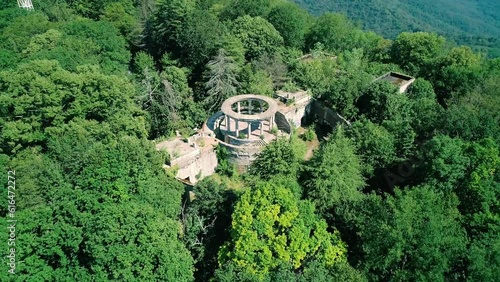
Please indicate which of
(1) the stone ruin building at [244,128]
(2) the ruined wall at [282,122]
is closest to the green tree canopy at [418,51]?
(1) the stone ruin building at [244,128]

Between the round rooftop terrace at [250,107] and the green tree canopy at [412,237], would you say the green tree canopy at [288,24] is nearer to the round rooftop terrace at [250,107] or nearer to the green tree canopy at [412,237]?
the round rooftop terrace at [250,107]

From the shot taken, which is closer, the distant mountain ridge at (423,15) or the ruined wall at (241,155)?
the ruined wall at (241,155)

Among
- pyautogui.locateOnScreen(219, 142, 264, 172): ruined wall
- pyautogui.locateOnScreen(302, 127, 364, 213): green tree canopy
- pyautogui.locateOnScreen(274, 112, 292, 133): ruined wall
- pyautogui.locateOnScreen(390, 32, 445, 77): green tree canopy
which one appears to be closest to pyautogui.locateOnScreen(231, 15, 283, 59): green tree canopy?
pyautogui.locateOnScreen(274, 112, 292, 133): ruined wall

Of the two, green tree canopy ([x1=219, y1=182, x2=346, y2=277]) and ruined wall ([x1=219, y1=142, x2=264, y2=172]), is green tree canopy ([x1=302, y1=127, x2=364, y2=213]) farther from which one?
ruined wall ([x1=219, y1=142, x2=264, y2=172])

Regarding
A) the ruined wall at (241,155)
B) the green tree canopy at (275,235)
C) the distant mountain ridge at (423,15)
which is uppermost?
the green tree canopy at (275,235)

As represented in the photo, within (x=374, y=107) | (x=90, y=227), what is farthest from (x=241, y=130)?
(x=90, y=227)

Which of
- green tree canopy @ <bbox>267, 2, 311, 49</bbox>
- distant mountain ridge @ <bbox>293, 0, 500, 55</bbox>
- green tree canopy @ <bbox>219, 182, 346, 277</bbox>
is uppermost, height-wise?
green tree canopy @ <bbox>267, 2, 311, 49</bbox>

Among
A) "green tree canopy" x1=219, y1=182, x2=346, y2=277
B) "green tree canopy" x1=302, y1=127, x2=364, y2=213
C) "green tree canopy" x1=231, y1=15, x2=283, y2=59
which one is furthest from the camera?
"green tree canopy" x1=231, y1=15, x2=283, y2=59
